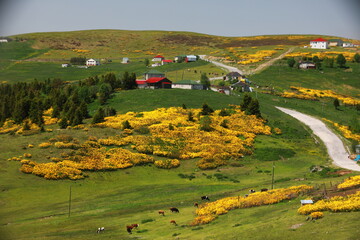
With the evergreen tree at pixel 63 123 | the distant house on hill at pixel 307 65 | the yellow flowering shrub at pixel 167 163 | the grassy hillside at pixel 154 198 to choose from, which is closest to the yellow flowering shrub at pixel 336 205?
the grassy hillside at pixel 154 198

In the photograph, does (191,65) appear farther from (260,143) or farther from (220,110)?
(260,143)

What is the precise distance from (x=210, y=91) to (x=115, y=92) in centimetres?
2608

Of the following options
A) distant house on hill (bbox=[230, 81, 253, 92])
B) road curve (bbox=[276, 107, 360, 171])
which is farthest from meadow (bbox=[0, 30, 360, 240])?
distant house on hill (bbox=[230, 81, 253, 92])

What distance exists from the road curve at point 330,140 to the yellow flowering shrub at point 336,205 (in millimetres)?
30843

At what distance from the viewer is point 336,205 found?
34.8 metres

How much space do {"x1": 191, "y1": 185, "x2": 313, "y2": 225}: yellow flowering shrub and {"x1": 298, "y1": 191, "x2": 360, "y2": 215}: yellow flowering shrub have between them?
20.4 feet

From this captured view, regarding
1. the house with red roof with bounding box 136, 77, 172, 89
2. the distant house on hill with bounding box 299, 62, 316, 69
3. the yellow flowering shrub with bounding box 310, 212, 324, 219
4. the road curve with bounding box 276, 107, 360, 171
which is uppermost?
the distant house on hill with bounding box 299, 62, 316, 69

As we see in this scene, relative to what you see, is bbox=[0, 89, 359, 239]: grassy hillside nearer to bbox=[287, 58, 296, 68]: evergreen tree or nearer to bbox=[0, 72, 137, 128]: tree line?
bbox=[0, 72, 137, 128]: tree line

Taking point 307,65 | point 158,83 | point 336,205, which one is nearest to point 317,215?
point 336,205

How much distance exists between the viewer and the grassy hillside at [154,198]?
3484cm

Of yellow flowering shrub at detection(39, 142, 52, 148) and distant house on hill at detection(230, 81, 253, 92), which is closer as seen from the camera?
yellow flowering shrub at detection(39, 142, 52, 148)

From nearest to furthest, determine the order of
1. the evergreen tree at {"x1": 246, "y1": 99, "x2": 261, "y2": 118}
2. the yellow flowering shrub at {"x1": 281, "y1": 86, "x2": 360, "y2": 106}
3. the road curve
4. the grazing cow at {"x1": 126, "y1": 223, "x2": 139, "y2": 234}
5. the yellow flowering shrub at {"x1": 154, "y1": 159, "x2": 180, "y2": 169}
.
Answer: the grazing cow at {"x1": 126, "y1": 223, "x2": 139, "y2": 234}
the yellow flowering shrub at {"x1": 154, "y1": 159, "x2": 180, "y2": 169}
the road curve
the evergreen tree at {"x1": 246, "y1": 99, "x2": 261, "y2": 118}
the yellow flowering shrub at {"x1": 281, "y1": 86, "x2": 360, "y2": 106}

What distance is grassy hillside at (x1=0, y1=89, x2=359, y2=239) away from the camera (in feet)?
114

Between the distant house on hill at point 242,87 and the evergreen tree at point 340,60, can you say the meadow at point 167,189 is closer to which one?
the distant house on hill at point 242,87
